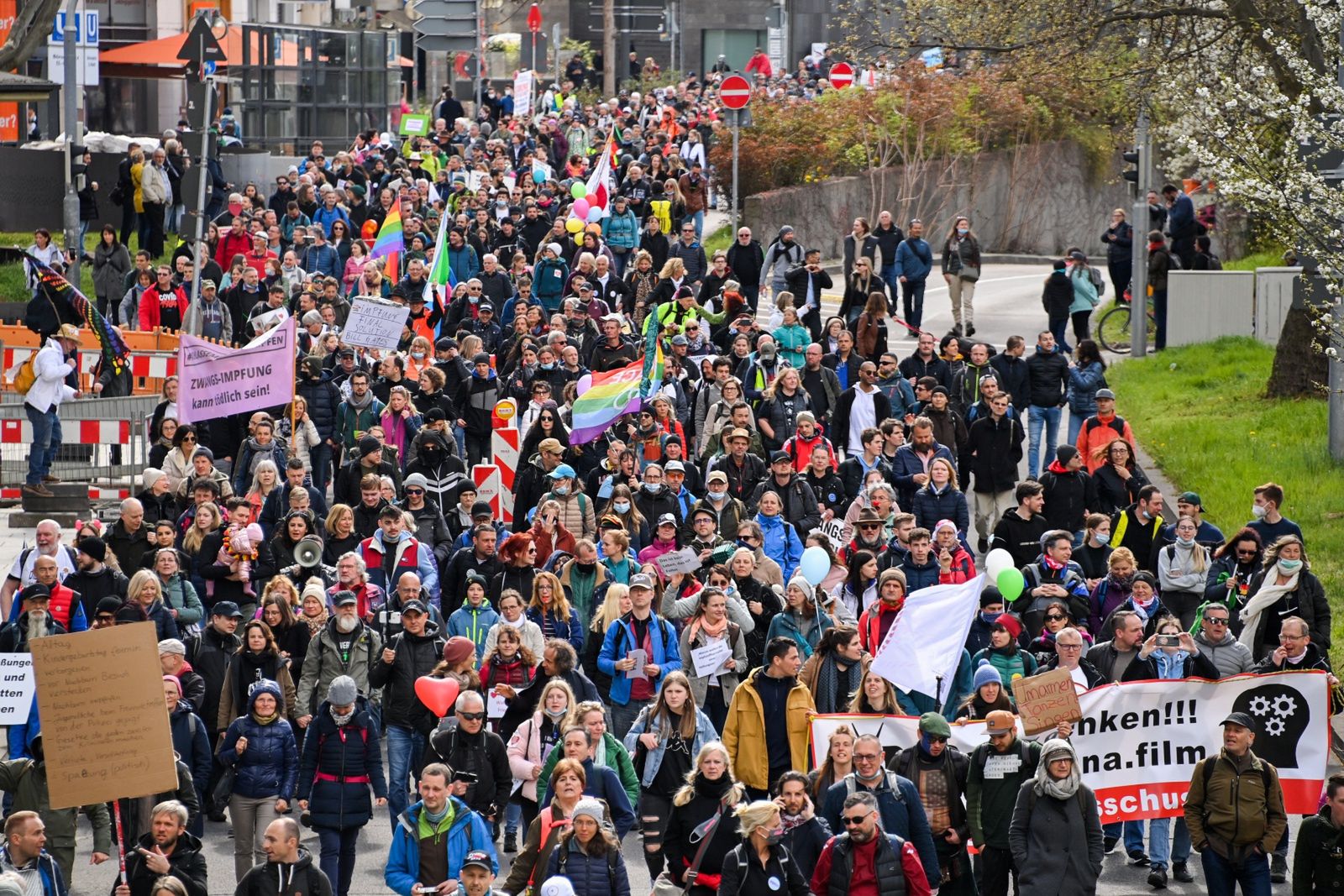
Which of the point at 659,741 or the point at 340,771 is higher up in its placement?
the point at 659,741

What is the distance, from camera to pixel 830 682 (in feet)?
42.1

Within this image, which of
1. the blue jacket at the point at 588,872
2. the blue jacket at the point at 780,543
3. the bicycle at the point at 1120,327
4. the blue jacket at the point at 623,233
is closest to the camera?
the blue jacket at the point at 588,872

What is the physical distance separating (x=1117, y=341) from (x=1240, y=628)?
16462mm

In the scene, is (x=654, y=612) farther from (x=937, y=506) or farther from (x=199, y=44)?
(x=199, y=44)

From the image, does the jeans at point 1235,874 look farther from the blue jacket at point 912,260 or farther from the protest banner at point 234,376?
the blue jacket at point 912,260

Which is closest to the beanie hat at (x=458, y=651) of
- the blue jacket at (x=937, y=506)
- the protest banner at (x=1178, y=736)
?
the protest banner at (x=1178, y=736)

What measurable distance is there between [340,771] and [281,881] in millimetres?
1784

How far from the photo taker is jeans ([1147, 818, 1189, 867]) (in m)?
12.5

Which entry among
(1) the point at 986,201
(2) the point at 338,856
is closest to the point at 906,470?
(2) the point at 338,856

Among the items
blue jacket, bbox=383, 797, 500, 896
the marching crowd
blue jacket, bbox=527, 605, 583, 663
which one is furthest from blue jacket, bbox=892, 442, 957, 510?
blue jacket, bbox=383, 797, 500, 896

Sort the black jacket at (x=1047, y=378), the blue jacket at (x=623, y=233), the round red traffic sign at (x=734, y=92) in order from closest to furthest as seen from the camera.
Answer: the black jacket at (x=1047, y=378)
the blue jacket at (x=623, y=233)
the round red traffic sign at (x=734, y=92)

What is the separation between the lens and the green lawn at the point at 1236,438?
→ 64.3 feet

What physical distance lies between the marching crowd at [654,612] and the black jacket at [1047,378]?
0.04m

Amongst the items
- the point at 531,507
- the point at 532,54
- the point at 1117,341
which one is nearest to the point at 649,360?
the point at 531,507
